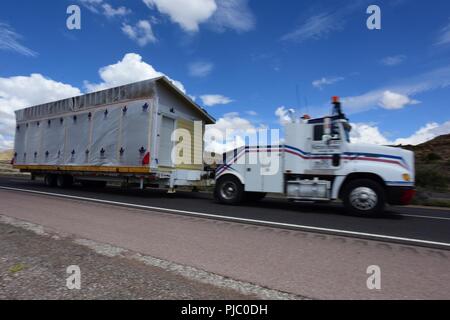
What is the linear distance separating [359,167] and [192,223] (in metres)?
5.02

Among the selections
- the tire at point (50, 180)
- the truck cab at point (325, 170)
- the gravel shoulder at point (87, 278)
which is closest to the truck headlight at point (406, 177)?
the truck cab at point (325, 170)

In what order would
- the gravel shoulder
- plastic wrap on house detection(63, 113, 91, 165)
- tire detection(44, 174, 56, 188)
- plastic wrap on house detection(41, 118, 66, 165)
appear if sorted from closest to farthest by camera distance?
the gravel shoulder → plastic wrap on house detection(63, 113, 91, 165) → plastic wrap on house detection(41, 118, 66, 165) → tire detection(44, 174, 56, 188)

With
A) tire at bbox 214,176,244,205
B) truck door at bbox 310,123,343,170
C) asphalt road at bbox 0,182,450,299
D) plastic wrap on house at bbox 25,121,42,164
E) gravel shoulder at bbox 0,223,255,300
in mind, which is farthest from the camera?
plastic wrap on house at bbox 25,121,42,164

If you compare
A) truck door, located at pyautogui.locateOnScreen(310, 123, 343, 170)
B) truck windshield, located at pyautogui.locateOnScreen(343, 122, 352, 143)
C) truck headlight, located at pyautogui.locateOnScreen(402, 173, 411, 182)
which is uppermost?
Result: truck windshield, located at pyautogui.locateOnScreen(343, 122, 352, 143)

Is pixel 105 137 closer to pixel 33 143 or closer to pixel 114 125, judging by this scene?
pixel 114 125

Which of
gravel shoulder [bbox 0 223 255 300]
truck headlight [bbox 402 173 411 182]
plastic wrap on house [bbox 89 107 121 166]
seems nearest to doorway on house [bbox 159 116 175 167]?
plastic wrap on house [bbox 89 107 121 166]

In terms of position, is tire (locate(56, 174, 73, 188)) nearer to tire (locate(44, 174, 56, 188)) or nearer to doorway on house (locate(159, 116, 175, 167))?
tire (locate(44, 174, 56, 188))

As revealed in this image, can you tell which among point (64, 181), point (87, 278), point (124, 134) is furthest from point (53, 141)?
point (87, 278)

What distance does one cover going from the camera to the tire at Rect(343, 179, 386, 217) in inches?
328

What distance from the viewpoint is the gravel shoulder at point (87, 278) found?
10.3ft

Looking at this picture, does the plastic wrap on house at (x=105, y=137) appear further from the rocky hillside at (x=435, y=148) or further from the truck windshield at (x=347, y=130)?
the rocky hillside at (x=435, y=148)
